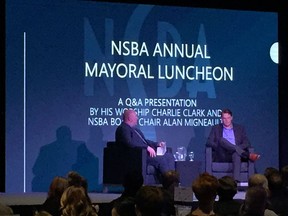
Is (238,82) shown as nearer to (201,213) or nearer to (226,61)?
(226,61)

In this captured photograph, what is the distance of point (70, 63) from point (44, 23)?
1.97 ft

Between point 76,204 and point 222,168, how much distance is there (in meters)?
5.28

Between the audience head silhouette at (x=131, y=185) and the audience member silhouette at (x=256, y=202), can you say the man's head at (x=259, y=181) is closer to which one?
the audience head silhouette at (x=131, y=185)

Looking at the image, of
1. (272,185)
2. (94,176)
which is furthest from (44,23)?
(272,185)

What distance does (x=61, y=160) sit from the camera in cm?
862

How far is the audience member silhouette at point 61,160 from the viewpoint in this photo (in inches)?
337

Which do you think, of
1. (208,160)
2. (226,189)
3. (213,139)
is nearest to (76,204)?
(226,189)

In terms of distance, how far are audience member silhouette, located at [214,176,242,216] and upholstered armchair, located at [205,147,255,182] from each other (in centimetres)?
435

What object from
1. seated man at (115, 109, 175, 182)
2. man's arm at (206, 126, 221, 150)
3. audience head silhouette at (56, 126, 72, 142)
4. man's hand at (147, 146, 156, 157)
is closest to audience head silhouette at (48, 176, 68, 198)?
seated man at (115, 109, 175, 182)

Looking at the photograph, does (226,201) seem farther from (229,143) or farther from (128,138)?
(229,143)

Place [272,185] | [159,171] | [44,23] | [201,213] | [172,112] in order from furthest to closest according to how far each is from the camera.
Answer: [172,112]
[44,23]
[159,171]
[272,185]
[201,213]

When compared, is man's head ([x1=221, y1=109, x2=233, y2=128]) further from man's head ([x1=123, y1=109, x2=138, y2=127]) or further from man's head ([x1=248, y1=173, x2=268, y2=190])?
man's head ([x1=248, y1=173, x2=268, y2=190])

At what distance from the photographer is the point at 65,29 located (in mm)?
8695

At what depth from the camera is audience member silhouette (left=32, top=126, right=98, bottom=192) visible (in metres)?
8.55
